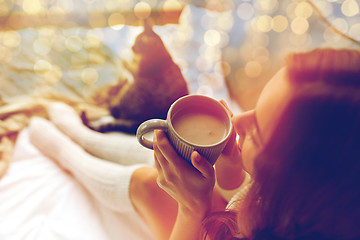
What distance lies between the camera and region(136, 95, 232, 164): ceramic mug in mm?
478

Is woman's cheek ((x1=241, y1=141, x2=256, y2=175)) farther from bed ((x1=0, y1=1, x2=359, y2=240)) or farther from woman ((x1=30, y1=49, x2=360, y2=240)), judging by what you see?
bed ((x1=0, y1=1, x2=359, y2=240))

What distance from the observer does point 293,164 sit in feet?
1.42

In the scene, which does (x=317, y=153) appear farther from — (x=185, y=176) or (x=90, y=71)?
(x=90, y=71)

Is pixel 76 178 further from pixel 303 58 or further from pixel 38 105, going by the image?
pixel 303 58

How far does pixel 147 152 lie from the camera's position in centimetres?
102

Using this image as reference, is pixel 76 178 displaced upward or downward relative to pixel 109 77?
downward

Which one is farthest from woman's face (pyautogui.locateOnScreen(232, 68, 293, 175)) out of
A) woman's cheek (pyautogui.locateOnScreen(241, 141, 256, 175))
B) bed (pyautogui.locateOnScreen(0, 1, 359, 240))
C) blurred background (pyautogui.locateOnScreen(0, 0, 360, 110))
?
blurred background (pyautogui.locateOnScreen(0, 0, 360, 110))

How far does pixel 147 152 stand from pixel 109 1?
4.13 feet

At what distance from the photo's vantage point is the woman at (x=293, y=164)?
40 centimetres

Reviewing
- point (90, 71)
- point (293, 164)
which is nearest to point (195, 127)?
point (293, 164)

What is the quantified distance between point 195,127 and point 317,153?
220mm

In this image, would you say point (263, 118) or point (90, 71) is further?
point (90, 71)

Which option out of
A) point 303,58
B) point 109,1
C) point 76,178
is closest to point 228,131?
point 303,58

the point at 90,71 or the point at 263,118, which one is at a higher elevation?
the point at 263,118
